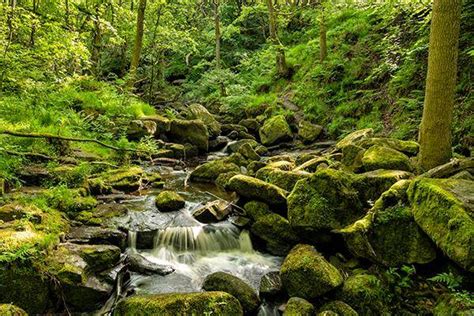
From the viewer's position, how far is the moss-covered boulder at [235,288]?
17.1ft

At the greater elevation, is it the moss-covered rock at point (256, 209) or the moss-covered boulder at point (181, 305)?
the moss-covered rock at point (256, 209)

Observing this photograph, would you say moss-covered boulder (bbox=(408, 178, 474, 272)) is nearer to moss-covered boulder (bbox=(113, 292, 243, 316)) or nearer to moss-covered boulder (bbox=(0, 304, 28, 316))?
moss-covered boulder (bbox=(113, 292, 243, 316))

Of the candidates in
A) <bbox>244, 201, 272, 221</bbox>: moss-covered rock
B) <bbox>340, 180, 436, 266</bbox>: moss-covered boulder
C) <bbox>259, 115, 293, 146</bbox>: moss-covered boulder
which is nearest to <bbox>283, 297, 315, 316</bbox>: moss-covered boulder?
<bbox>340, 180, 436, 266</bbox>: moss-covered boulder

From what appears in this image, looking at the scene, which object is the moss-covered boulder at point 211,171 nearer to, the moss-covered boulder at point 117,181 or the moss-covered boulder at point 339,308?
the moss-covered boulder at point 117,181

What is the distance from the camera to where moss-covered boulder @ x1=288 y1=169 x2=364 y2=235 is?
20.0 feet

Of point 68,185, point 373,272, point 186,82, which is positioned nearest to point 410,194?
point 373,272

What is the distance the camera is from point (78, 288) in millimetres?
4996

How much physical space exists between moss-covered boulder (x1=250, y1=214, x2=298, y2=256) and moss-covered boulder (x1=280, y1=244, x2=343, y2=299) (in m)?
1.22

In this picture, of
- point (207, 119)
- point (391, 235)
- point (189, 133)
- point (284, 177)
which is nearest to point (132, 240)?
point (284, 177)

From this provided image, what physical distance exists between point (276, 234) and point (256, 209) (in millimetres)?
820

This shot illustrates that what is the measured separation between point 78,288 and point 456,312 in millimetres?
4971

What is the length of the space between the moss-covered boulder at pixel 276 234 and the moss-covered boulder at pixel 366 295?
5.84 ft

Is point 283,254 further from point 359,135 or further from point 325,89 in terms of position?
point 325,89

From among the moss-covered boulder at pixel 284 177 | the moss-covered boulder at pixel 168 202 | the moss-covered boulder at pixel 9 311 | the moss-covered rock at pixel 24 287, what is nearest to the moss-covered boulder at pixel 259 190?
the moss-covered boulder at pixel 284 177
